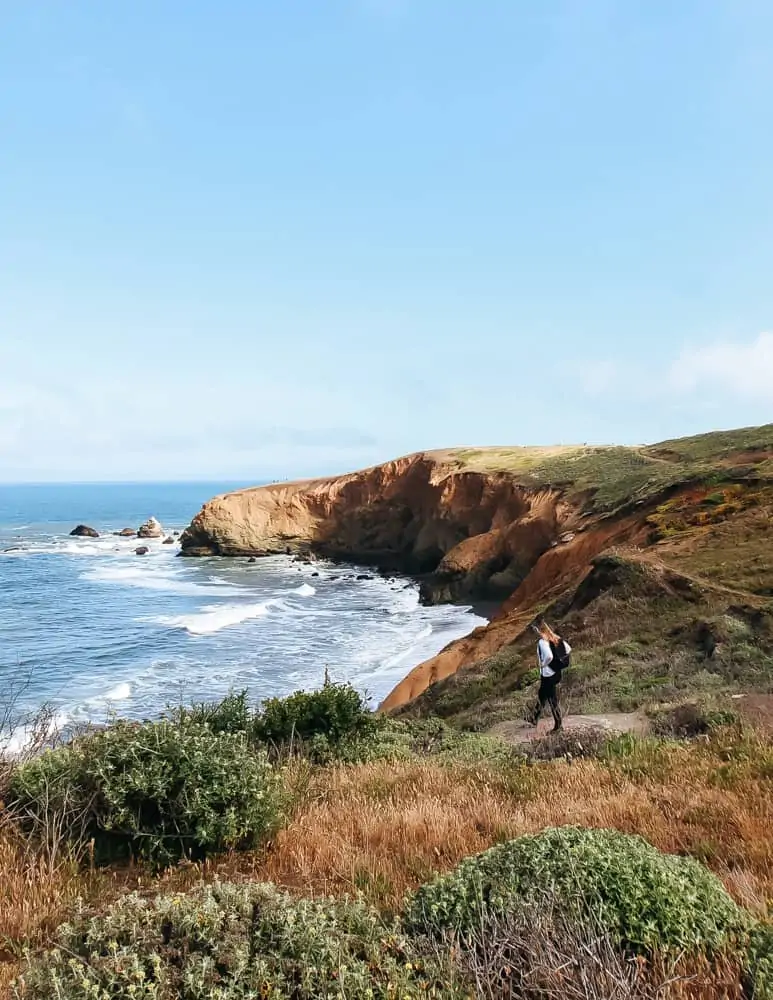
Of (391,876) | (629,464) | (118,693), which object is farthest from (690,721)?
(629,464)

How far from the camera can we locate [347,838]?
4547 mm

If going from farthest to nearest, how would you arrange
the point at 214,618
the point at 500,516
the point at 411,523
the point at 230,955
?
1. the point at 411,523
2. the point at 500,516
3. the point at 214,618
4. the point at 230,955

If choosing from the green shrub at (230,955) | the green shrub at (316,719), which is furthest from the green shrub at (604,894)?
the green shrub at (316,719)

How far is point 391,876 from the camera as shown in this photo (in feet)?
13.0

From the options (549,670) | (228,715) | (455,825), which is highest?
(455,825)

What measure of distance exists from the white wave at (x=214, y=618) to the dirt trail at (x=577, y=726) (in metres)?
23.0

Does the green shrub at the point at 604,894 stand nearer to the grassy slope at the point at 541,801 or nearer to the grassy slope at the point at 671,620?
the grassy slope at the point at 541,801

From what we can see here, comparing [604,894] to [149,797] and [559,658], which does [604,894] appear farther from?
[559,658]

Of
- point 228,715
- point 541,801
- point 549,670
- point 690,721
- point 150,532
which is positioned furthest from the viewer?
point 150,532

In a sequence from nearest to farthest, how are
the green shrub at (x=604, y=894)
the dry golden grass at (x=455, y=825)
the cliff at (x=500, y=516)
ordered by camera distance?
the green shrub at (x=604, y=894) → the dry golden grass at (x=455, y=825) → the cliff at (x=500, y=516)

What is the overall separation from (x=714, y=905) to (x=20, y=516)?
13340cm

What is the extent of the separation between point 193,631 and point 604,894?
30.3 m

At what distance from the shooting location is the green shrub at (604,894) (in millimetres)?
2982

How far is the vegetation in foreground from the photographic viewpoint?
2.68m
